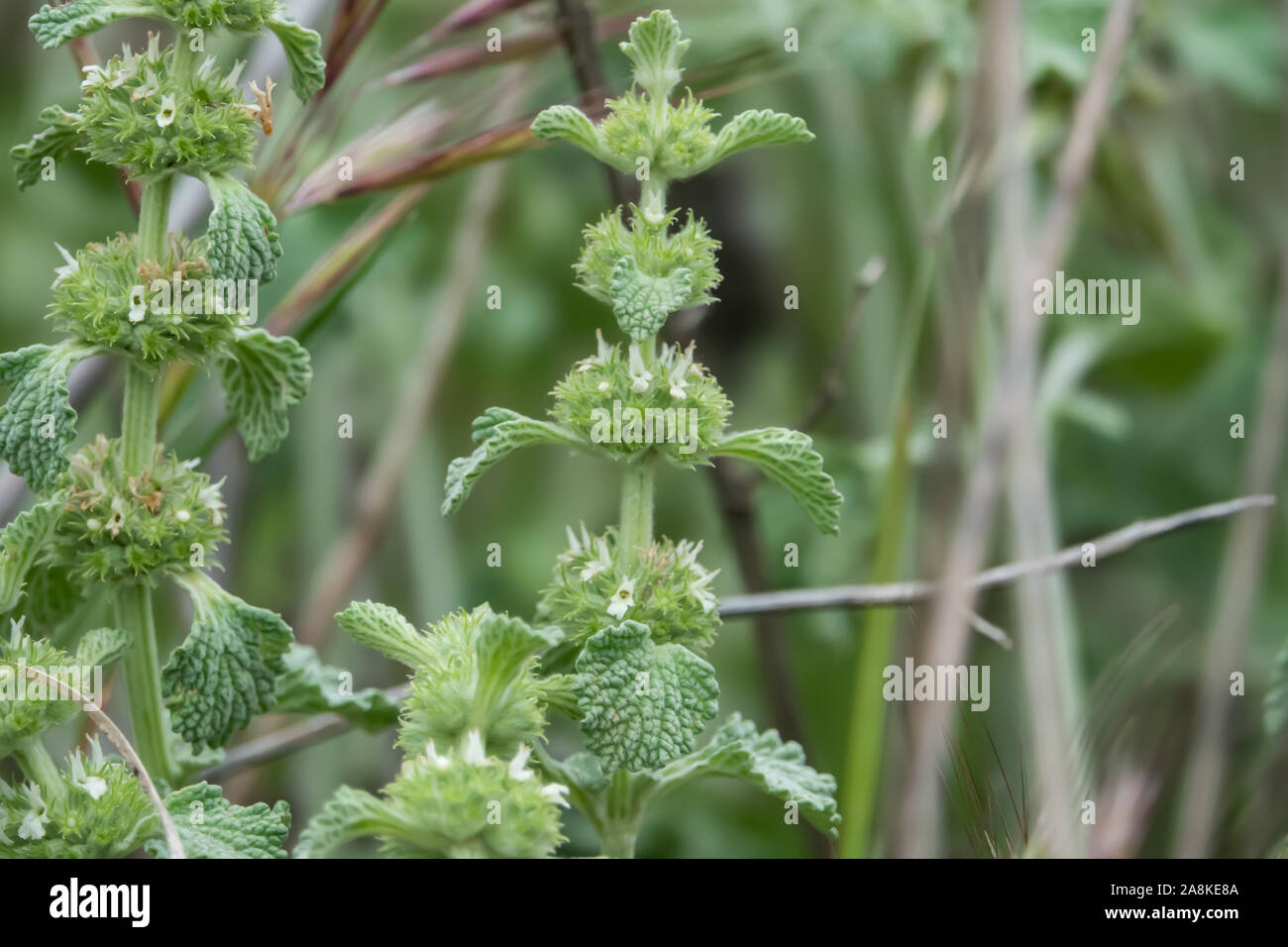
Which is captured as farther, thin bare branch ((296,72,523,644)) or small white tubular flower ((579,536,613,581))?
thin bare branch ((296,72,523,644))

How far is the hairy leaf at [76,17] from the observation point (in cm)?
62

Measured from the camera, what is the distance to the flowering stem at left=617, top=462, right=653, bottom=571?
25.8 inches

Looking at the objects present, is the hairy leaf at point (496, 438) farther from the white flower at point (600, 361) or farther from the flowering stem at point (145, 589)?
the flowering stem at point (145, 589)

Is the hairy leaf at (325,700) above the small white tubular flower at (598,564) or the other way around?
the other way around

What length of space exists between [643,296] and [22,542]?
0.33 meters

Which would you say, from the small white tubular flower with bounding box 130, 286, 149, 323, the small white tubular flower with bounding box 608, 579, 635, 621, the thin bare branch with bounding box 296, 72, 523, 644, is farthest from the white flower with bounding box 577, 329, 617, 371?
the thin bare branch with bounding box 296, 72, 523, 644

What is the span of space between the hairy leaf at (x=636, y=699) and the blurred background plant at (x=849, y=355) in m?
0.11

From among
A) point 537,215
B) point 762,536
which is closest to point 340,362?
point 537,215

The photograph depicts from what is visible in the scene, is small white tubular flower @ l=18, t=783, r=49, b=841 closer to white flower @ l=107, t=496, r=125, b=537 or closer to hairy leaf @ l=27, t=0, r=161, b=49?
white flower @ l=107, t=496, r=125, b=537

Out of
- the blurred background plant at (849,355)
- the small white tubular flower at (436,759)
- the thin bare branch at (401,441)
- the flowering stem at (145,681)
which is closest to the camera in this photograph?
the small white tubular flower at (436,759)

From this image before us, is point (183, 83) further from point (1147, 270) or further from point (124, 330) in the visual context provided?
point (1147, 270)

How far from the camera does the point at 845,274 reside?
1658 millimetres

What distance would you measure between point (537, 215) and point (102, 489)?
44.8 inches

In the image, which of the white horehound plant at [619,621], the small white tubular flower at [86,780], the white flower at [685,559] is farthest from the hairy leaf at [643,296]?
the small white tubular flower at [86,780]
